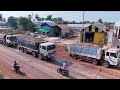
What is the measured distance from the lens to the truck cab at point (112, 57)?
1791 centimetres

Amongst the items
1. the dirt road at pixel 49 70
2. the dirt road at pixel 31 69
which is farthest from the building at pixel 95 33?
the dirt road at pixel 31 69

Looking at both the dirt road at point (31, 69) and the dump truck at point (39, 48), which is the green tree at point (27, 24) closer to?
the dump truck at point (39, 48)

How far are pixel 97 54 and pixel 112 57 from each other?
175 cm

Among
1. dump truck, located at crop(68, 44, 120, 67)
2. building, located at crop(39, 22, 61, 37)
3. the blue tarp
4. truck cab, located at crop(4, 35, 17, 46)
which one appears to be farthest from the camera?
building, located at crop(39, 22, 61, 37)

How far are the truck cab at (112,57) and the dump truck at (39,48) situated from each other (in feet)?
20.7

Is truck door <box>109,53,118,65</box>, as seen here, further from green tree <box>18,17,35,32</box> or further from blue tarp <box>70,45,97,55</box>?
green tree <box>18,17,35,32</box>

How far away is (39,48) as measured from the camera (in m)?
21.5

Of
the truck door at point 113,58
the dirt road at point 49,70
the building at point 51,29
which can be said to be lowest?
the dirt road at point 49,70

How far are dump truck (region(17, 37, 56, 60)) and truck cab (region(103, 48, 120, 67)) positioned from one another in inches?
248

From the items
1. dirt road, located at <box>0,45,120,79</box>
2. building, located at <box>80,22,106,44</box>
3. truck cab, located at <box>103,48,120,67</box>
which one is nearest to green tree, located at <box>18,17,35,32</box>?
building, located at <box>80,22,106,44</box>

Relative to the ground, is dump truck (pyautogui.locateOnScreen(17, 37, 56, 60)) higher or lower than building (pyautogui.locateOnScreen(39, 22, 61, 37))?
lower

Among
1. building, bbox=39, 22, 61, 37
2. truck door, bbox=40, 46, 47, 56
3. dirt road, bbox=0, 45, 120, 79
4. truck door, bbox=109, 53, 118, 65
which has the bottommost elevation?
dirt road, bbox=0, 45, 120, 79

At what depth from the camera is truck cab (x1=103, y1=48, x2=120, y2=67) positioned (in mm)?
17906
